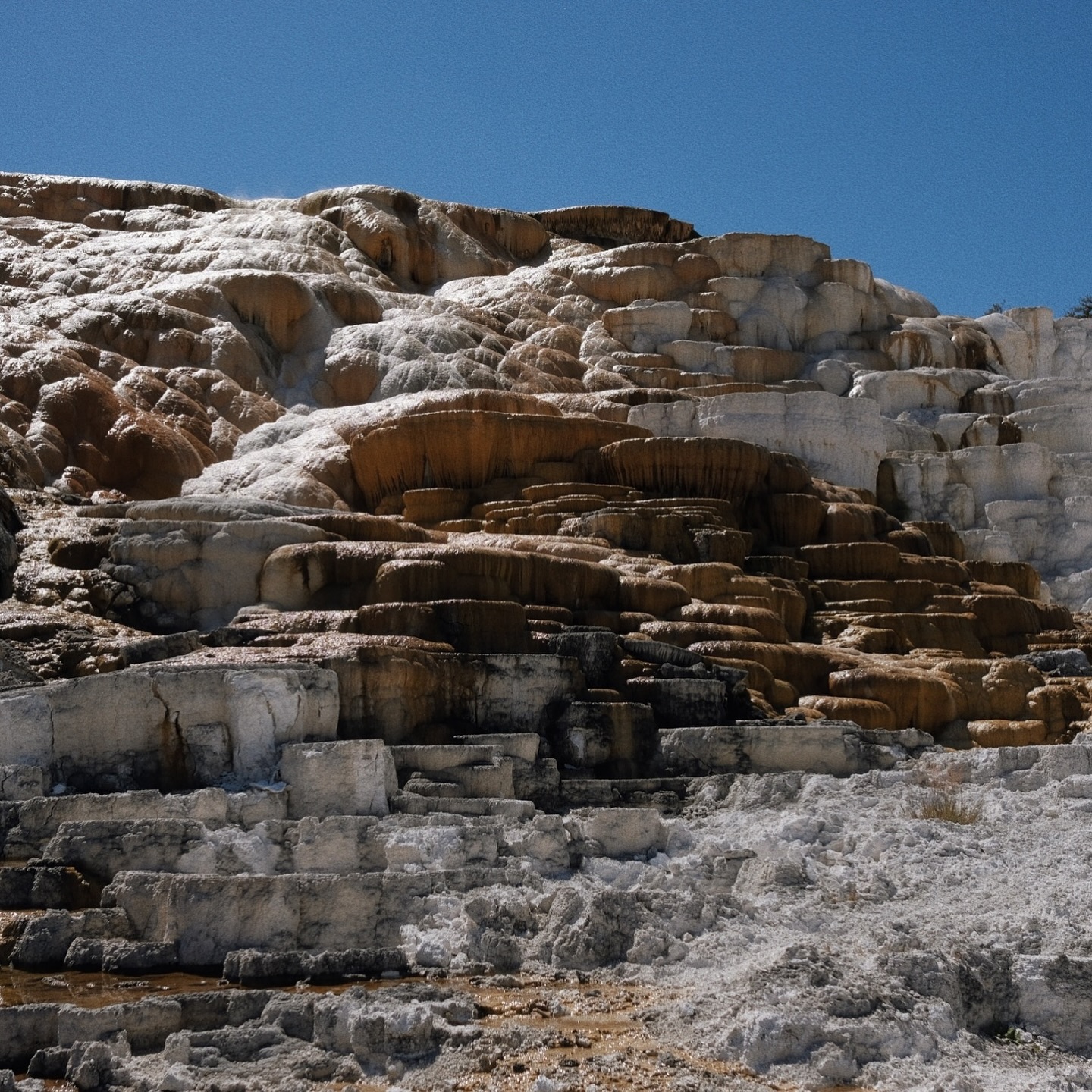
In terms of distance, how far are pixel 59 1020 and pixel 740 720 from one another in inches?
405

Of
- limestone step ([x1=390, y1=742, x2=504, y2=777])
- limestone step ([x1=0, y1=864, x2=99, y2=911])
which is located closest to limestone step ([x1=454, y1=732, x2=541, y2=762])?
limestone step ([x1=390, y1=742, x2=504, y2=777])

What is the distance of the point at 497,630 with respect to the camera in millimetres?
16484

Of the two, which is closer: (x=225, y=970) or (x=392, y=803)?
(x=225, y=970)

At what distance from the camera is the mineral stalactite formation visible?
8.02 m

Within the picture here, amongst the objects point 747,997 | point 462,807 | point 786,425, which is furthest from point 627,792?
point 786,425

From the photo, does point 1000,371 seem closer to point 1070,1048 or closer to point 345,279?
point 345,279

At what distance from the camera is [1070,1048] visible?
752 centimetres

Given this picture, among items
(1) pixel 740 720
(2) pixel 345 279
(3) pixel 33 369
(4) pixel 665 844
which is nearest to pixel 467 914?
(4) pixel 665 844

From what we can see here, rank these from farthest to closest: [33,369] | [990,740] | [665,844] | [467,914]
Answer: [33,369], [990,740], [665,844], [467,914]

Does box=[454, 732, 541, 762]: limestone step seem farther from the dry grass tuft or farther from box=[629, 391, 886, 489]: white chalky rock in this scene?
box=[629, 391, 886, 489]: white chalky rock

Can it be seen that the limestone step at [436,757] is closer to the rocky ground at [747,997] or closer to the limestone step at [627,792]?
the limestone step at [627,792]

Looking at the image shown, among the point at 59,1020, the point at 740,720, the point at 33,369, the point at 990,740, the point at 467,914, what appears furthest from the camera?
the point at 33,369

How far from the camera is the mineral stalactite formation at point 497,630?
26.3 ft

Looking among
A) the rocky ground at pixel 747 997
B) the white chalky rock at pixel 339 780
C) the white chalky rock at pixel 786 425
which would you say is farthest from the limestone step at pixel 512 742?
the white chalky rock at pixel 786 425
